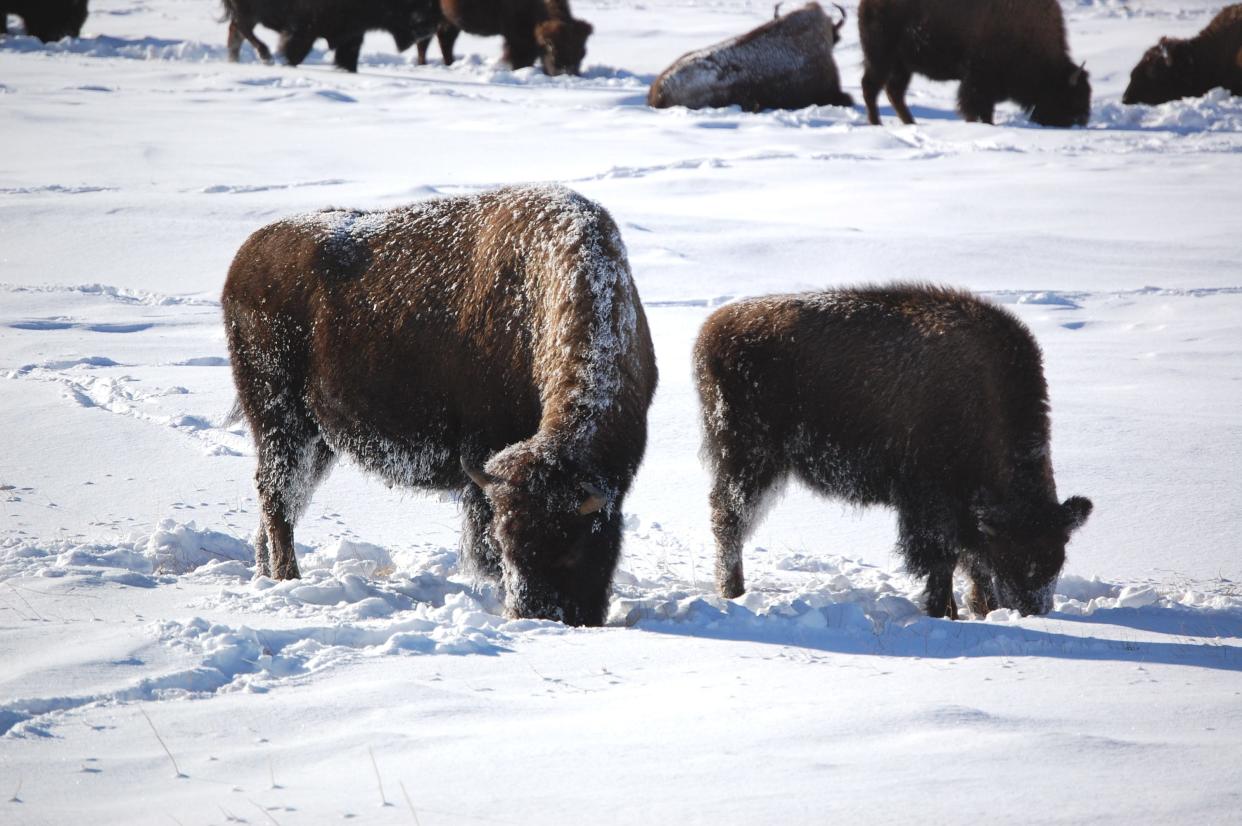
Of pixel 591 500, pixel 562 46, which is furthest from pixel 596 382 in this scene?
pixel 562 46

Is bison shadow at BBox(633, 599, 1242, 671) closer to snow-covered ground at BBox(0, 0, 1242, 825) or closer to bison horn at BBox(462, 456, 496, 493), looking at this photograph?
snow-covered ground at BBox(0, 0, 1242, 825)

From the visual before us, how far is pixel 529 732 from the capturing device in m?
3.11

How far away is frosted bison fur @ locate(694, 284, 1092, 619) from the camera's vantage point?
5238 millimetres

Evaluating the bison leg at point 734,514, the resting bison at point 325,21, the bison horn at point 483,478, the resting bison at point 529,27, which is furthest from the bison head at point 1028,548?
the resting bison at point 325,21

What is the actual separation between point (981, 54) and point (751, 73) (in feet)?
10.5

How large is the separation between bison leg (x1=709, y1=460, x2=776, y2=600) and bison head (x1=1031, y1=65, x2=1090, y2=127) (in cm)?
1267

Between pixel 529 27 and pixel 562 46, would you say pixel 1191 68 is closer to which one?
pixel 562 46

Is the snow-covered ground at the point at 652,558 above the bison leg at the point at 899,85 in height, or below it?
below

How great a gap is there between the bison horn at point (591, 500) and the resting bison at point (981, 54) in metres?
13.4

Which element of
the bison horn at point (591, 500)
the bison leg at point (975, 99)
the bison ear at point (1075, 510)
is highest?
the bison leg at point (975, 99)

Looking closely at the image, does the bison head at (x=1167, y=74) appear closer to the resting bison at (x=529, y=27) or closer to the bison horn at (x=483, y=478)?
the resting bison at (x=529, y=27)

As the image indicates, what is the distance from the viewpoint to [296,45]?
2097 cm

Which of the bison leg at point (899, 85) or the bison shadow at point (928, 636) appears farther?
the bison leg at point (899, 85)

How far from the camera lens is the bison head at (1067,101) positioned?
16.3 meters
